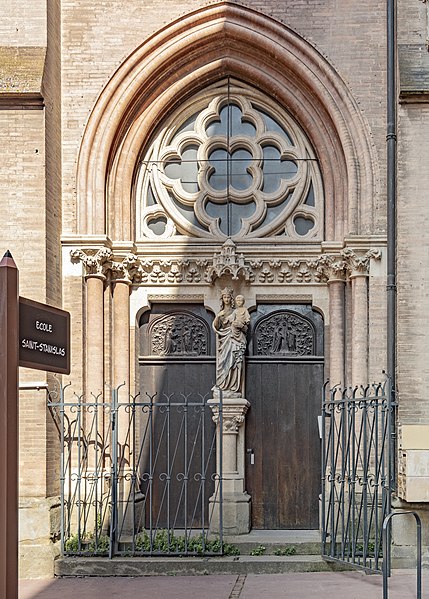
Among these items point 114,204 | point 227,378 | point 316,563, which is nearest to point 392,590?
point 316,563

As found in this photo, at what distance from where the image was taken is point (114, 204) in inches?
520

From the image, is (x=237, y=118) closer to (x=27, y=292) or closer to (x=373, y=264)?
(x=373, y=264)

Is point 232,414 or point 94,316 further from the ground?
point 94,316

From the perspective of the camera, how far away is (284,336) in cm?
1324

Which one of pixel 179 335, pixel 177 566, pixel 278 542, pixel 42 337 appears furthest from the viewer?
pixel 179 335

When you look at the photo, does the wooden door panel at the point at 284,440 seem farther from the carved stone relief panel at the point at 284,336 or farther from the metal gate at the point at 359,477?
the metal gate at the point at 359,477

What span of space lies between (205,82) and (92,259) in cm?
303

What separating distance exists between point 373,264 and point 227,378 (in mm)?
2418

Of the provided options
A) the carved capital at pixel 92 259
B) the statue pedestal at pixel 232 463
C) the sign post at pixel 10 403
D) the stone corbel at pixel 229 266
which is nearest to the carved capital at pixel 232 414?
the statue pedestal at pixel 232 463

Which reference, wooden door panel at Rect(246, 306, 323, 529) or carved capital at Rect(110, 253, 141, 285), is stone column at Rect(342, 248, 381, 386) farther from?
carved capital at Rect(110, 253, 141, 285)

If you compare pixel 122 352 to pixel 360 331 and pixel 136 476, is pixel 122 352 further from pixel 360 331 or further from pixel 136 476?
pixel 360 331

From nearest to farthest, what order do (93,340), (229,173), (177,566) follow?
(177,566)
(93,340)
(229,173)

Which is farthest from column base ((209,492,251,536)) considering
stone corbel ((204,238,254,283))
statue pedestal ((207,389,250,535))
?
stone corbel ((204,238,254,283))

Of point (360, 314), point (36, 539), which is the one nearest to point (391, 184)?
point (360, 314)
